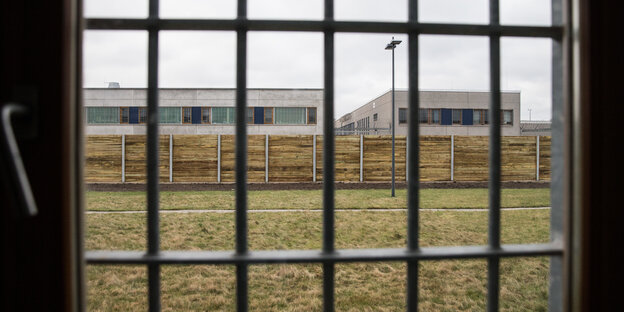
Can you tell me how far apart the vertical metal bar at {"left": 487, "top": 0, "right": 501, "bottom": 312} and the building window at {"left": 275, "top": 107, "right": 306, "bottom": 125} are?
56.5ft

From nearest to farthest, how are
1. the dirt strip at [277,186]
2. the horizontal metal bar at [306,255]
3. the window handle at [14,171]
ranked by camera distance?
the window handle at [14,171] < the horizontal metal bar at [306,255] < the dirt strip at [277,186]

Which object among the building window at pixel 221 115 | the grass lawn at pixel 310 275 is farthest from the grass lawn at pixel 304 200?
the building window at pixel 221 115

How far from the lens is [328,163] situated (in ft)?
3.57

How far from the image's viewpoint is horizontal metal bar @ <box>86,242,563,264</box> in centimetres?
105

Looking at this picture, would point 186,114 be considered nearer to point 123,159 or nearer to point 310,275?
point 123,159

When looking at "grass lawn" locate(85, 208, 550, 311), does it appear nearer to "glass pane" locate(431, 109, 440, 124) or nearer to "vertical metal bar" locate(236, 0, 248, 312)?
"vertical metal bar" locate(236, 0, 248, 312)

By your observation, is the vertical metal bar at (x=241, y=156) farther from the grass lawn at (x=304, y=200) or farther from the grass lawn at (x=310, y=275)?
the grass lawn at (x=304, y=200)

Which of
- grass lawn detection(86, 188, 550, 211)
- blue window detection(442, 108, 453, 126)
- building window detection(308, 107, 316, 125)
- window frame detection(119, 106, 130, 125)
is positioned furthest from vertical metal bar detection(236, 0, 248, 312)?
blue window detection(442, 108, 453, 126)

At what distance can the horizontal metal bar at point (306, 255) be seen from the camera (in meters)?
1.05

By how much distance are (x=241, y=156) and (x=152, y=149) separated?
0.29 metres

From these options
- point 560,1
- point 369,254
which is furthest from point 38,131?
point 560,1

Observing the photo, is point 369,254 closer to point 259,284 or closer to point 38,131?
point 38,131

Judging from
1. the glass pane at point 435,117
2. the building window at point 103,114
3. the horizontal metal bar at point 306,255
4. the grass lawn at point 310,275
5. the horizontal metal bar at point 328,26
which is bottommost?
the grass lawn at point 310,275

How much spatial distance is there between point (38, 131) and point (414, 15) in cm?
116
